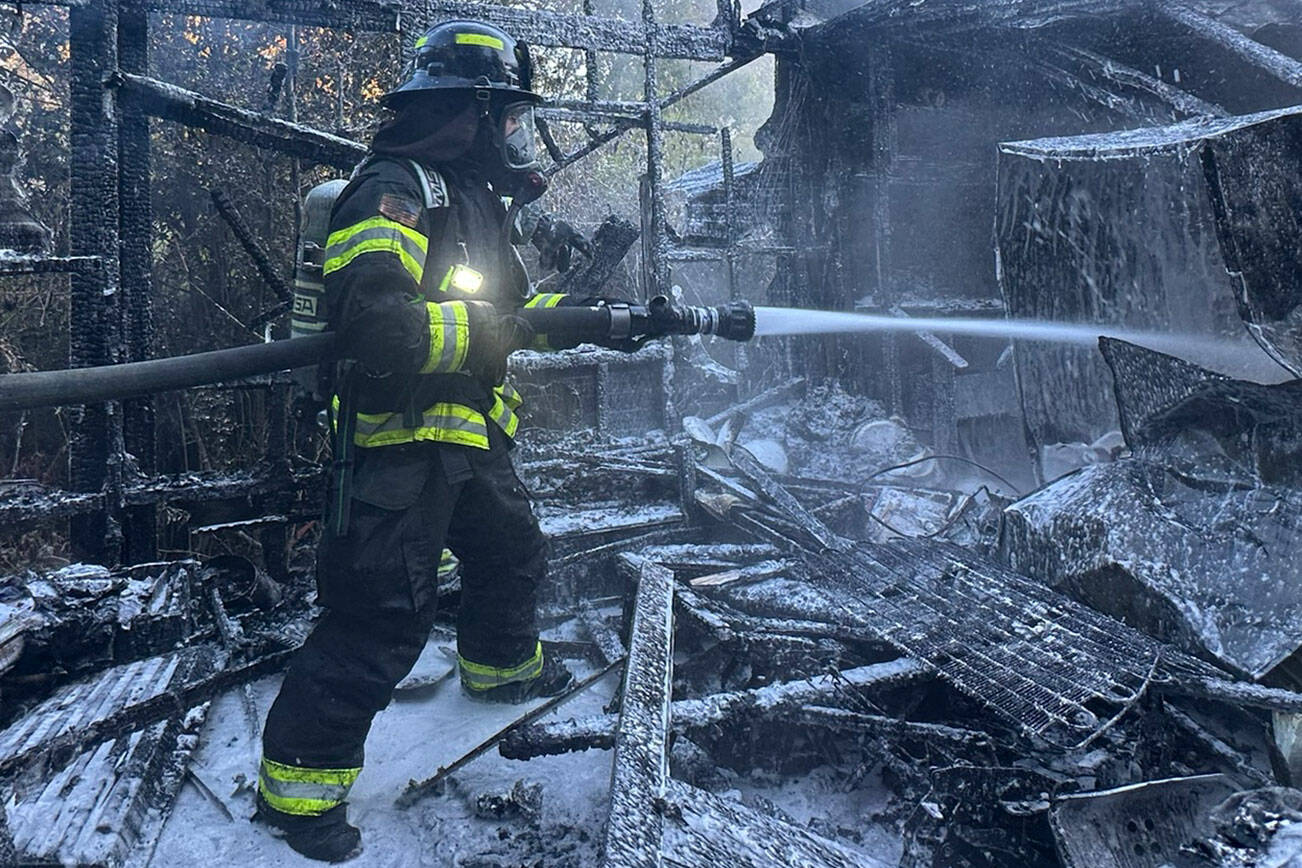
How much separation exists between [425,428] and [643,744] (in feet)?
4.08

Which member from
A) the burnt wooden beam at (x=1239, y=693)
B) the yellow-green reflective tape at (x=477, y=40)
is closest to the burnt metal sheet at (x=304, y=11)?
the yellow-green reflective tape at (x=477, y=40)

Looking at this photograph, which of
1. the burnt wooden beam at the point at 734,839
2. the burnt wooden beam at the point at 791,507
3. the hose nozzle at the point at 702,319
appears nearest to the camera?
the burnt wooden beam at the point at 734,839

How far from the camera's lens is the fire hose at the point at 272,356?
176 centimetres

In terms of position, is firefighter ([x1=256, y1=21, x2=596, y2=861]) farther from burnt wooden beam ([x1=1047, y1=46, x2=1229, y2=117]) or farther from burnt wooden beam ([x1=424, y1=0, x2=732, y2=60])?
burnt wooden beam ([x1=1047, y1=46, x2=1229, y2=117])

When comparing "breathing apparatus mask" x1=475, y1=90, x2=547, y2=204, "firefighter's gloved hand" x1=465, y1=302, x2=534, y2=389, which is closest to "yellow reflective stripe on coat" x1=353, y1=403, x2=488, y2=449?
"firefighter's gloved hand" x1=465, y1=302, x2=534, y2=389

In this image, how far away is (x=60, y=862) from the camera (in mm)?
2205

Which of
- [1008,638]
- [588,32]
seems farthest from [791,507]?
[588,32]

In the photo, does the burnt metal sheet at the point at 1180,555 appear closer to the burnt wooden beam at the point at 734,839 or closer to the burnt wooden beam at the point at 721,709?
the burnt wooden beam at the point at 721,709

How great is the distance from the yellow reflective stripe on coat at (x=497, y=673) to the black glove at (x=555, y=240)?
1796 mm

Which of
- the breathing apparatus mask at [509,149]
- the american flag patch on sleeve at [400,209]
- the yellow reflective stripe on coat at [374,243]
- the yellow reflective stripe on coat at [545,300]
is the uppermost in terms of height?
the breathing apparatus mask at [509,149]

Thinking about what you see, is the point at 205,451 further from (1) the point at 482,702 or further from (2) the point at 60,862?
(2) the point at 60,862

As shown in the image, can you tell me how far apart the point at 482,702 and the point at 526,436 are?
1912 millimetres

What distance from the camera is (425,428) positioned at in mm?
2664

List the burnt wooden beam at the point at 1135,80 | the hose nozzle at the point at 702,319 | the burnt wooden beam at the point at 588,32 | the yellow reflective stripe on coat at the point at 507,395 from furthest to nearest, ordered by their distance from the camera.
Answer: the burnt wooden beam at the point at 588,32 < the burnt wooden beam at the point at 1135,80 < the yellow reflective stripe on coat at the point at 507,395 < the hose nozzle at the point at 702,319
